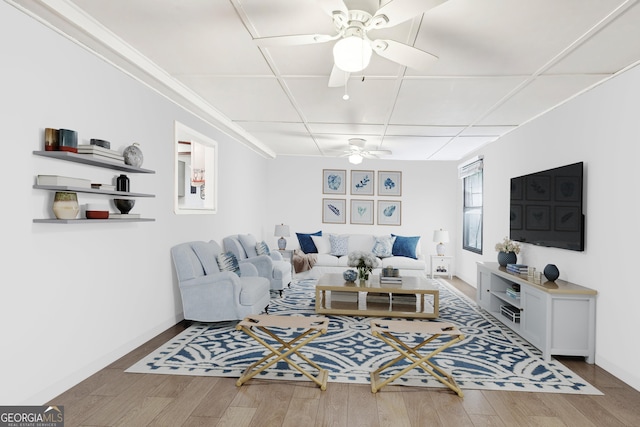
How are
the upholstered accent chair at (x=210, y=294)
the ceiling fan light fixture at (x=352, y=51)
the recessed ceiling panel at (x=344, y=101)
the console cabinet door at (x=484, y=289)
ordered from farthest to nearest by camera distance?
the console cabinet door at (x=484, y=289) < the upholstered accent chair at (x=210, y=294) < the recessed ceiling panel at (x=344, y=101) < the ceiling fan light fixture at (x=352, y=51)

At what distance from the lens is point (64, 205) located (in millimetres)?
2734

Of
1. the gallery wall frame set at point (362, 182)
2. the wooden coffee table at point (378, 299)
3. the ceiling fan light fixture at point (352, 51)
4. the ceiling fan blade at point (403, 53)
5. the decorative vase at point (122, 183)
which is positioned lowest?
the wooden coffee table at point (378, 299)

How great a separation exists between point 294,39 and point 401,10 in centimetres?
69

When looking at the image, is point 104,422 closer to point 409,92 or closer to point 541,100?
point 409,92

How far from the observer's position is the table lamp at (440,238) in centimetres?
817

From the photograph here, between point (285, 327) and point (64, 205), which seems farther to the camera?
point (285, 327)

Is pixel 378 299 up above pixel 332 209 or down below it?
below

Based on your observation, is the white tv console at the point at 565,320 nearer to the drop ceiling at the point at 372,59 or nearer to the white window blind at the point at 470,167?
the drop ceiling at the point at 372,59

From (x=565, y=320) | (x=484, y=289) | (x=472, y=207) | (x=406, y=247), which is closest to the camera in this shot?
(x=565, y=320)

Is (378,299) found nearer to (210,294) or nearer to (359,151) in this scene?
(210,294)

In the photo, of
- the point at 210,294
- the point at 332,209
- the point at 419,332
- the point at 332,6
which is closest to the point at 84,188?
the point at 210,294

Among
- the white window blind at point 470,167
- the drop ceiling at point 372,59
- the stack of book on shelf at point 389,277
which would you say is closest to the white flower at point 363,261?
the stack of book on shelf at point 389,277

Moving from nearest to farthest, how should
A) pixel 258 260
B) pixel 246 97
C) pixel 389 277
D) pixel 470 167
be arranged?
pixel 246 97, pixel 389 277, pixel 258 260, pixel 470 167

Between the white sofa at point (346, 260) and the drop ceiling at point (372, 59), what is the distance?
2859 millimetres
